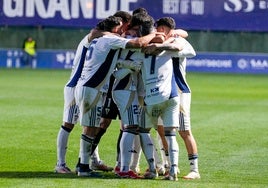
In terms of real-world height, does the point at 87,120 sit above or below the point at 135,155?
above

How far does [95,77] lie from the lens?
1323cm

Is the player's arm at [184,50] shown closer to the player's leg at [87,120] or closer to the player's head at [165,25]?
the player's head at [165,25]

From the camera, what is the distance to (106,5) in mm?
54688

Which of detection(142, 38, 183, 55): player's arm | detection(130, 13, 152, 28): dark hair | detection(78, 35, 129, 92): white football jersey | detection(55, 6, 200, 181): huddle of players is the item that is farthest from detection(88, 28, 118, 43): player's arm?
detection(142, 38, 183, 55): player's arm

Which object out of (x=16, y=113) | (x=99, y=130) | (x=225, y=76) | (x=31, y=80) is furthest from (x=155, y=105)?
(x=225, y=76)

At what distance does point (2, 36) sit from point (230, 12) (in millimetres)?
12399

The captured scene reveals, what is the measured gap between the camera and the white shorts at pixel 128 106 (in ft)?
43.1

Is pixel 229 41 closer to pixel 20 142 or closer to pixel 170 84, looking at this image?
pixel 20 142

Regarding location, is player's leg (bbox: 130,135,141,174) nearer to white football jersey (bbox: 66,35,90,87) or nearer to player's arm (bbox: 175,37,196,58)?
white football jersey (bbox: 66,35,90,87)

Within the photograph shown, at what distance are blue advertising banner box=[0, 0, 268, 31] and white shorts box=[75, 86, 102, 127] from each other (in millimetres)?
40549

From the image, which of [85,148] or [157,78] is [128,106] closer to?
[157,78]

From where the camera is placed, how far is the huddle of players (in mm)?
13016

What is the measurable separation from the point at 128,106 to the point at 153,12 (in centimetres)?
4129

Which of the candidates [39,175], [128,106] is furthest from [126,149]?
[39,175]
